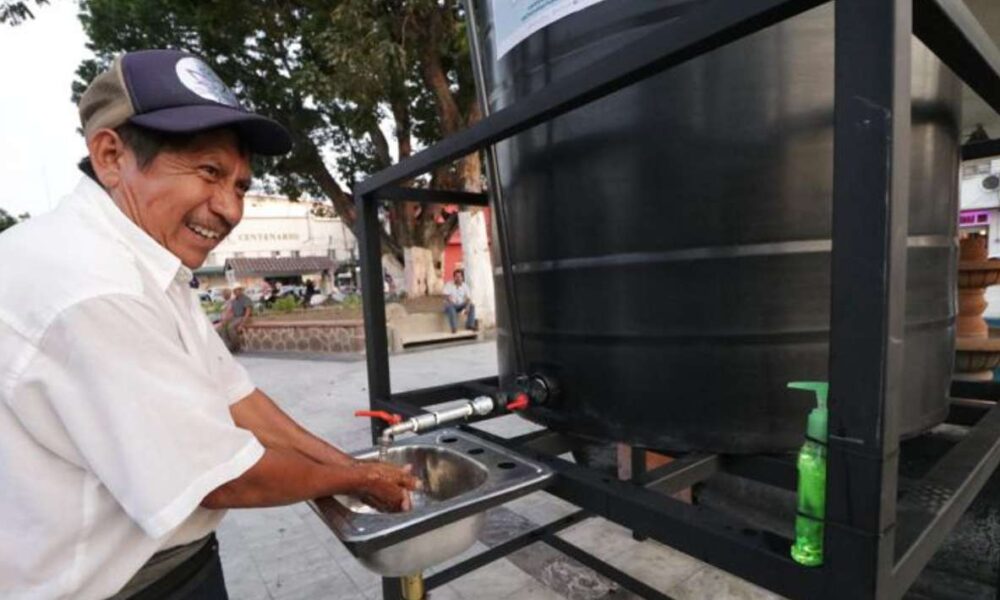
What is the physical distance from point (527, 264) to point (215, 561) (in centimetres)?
109

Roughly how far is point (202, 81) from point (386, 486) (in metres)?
0.92

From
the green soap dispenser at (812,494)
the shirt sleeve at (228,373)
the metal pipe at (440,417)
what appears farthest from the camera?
the shirt sleeve at (228,373)

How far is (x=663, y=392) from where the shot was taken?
1.07 m

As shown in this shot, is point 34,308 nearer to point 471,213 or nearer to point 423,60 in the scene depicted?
point 423,60

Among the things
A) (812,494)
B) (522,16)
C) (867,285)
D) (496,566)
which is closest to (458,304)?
(496,566)

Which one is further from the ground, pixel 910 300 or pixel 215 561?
pixel 910 300

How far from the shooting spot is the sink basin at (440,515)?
0.92 meters

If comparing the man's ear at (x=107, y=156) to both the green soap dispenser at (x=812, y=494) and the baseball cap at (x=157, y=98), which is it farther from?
the green soap dispenser at (x=812, y=494)

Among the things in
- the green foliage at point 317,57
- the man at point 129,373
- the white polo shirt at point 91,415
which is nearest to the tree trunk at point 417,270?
the green foliage at point 317,57

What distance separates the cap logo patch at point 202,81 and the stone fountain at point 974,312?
7.94 feet

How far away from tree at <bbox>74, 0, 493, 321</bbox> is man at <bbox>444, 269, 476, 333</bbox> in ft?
1.67

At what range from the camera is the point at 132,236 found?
3.36ft

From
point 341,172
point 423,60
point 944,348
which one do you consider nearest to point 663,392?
point 944,348

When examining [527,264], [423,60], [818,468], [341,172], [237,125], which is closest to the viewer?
[818,468]
